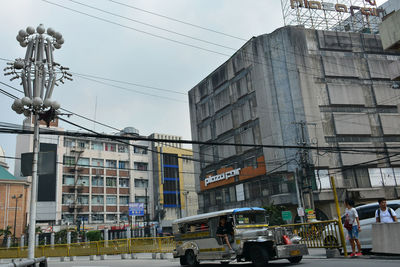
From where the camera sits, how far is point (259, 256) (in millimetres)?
10953

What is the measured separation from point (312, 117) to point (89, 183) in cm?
4814

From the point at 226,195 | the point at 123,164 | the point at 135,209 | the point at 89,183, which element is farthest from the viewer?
the point at 123,164

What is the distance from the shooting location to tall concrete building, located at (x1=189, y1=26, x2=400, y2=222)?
40.0 meters

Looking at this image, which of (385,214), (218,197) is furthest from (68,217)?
(385,214)

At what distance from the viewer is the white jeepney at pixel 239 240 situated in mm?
11133

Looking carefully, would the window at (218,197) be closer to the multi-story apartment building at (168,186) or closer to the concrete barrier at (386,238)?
the multi-story apartment building at (168,186)

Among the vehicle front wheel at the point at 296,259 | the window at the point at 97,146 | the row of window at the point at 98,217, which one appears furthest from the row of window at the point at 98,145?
the vehicle front wheel at the point at 296,259

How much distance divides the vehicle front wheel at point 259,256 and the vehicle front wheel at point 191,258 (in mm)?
3036

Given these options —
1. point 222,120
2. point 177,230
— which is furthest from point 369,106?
point 177,230

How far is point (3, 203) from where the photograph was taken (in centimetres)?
6338

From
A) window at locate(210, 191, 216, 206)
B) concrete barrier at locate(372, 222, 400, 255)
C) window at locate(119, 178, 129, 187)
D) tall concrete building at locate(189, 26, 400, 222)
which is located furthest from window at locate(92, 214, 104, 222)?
concrete barrier at locate(372, 222, 400, 255)

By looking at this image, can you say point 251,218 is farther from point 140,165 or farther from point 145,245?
point 140,165

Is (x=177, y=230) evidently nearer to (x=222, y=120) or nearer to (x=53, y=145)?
(x=222, y=120)

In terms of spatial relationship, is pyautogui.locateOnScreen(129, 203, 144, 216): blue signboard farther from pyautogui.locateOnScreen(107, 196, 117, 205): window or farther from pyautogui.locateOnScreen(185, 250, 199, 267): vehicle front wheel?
pyautogui.locateOnScreen(185, 250, 199, 267): vehicle front wheel
